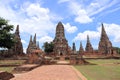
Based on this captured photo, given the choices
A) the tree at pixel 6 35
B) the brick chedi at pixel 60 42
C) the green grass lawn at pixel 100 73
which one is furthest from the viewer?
the brick chedi at pixel 60 42

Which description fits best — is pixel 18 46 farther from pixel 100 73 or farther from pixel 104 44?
pixel 100 73

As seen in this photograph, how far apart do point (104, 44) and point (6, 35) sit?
92.9 feet

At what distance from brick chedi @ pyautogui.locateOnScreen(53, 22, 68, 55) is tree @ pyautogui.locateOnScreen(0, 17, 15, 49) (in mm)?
19520

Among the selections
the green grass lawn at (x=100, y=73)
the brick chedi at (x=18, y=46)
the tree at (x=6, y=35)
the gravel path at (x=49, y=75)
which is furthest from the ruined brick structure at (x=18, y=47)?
the gravel path at (x=49, y=75)

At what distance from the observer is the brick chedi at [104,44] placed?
5920cm

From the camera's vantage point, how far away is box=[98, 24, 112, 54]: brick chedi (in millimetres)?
59197

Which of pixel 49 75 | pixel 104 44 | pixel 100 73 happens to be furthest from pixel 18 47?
pixel 49 75

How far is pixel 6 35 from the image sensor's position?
4109 centimetres

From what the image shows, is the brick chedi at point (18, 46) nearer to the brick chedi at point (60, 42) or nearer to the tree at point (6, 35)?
the brick chedi at point (60, 42)

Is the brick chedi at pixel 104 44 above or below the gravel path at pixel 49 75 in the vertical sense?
above

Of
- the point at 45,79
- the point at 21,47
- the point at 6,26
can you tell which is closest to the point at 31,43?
the point at 21,47

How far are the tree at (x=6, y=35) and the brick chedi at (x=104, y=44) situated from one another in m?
26.7

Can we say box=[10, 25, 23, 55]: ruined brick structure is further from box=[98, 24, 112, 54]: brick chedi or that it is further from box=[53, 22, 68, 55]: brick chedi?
box=[98, 24, 112, 54]: brick chedi

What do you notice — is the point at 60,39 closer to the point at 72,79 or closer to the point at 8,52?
the point at 8,52
